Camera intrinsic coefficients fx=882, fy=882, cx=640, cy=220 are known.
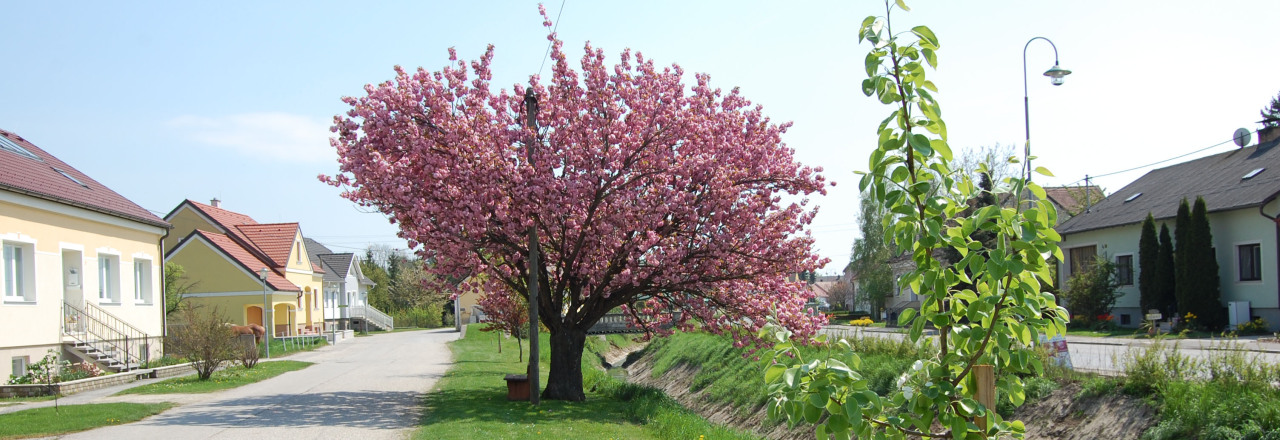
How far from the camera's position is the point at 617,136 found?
15.9m

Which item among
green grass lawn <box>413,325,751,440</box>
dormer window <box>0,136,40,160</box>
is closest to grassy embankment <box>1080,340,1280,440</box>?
green grass lawn <box>413,325,751,440</box>

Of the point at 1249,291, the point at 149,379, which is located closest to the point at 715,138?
the point at 149,379

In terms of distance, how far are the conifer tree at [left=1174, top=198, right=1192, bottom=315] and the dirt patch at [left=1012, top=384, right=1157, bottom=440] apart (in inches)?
761

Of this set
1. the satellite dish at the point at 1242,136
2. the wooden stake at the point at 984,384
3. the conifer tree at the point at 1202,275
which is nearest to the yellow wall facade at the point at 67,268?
the wooden stake at the point at 984,384

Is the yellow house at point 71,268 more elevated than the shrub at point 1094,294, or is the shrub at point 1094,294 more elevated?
the yellow house at point 71,268

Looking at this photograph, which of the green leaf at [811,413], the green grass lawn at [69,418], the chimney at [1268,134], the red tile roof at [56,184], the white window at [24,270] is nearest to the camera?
the green leaf at [811,413]

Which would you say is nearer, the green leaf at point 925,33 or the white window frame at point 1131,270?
the green leaf at point 925,33

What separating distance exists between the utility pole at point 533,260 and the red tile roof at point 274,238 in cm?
3403

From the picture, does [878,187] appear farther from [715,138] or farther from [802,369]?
[715,138]

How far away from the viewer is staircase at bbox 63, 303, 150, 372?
2150 centimetres

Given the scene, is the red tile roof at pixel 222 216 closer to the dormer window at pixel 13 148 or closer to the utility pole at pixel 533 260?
the dormer window at pixel 13 148

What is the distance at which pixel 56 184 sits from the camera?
73.6 ft

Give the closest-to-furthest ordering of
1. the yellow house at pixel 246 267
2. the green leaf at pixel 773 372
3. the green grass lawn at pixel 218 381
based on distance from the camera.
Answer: the green leaf at pixel 773 372
the green grass lawn at pixel 218 381
the yellow house at pixel 246 267

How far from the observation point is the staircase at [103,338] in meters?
21.5
